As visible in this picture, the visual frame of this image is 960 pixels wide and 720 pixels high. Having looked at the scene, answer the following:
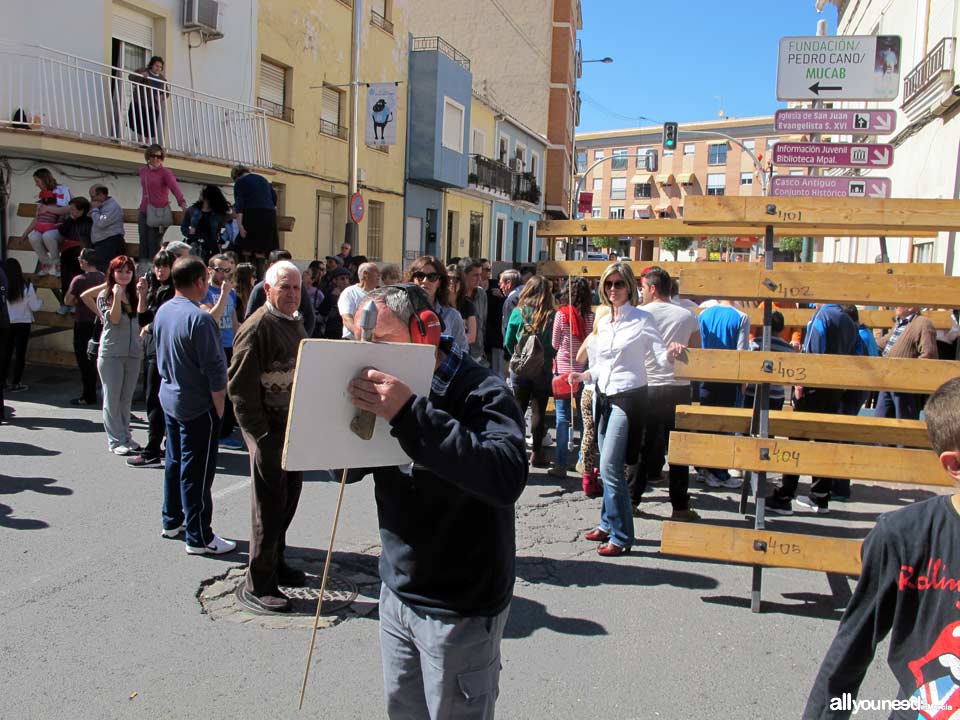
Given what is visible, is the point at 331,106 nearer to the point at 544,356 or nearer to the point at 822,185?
the point at 544,356

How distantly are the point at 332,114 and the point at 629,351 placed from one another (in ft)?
56.2

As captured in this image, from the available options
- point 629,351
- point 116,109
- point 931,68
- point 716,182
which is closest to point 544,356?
point 629,351

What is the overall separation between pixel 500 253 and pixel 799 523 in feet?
103

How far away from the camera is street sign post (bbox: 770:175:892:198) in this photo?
25.2ft

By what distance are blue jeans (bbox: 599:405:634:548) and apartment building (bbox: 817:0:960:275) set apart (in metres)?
8.10

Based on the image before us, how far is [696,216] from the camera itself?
464 centimetres

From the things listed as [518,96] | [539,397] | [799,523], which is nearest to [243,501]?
[539,397]

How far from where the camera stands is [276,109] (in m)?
18.1

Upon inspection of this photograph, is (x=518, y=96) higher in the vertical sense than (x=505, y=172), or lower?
higher

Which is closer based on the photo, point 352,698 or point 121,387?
→ point 352,698

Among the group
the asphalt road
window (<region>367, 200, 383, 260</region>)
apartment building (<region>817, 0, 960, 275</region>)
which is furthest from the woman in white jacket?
window (<region>367, 200, 383, 260</region>)

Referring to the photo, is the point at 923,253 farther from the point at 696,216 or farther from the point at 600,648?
the point at 600,648

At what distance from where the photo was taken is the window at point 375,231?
928 inches

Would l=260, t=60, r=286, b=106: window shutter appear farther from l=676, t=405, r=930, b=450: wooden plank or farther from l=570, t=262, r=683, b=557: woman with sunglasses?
l=570, t=262, r=683, b=557: woman with sunglasses
